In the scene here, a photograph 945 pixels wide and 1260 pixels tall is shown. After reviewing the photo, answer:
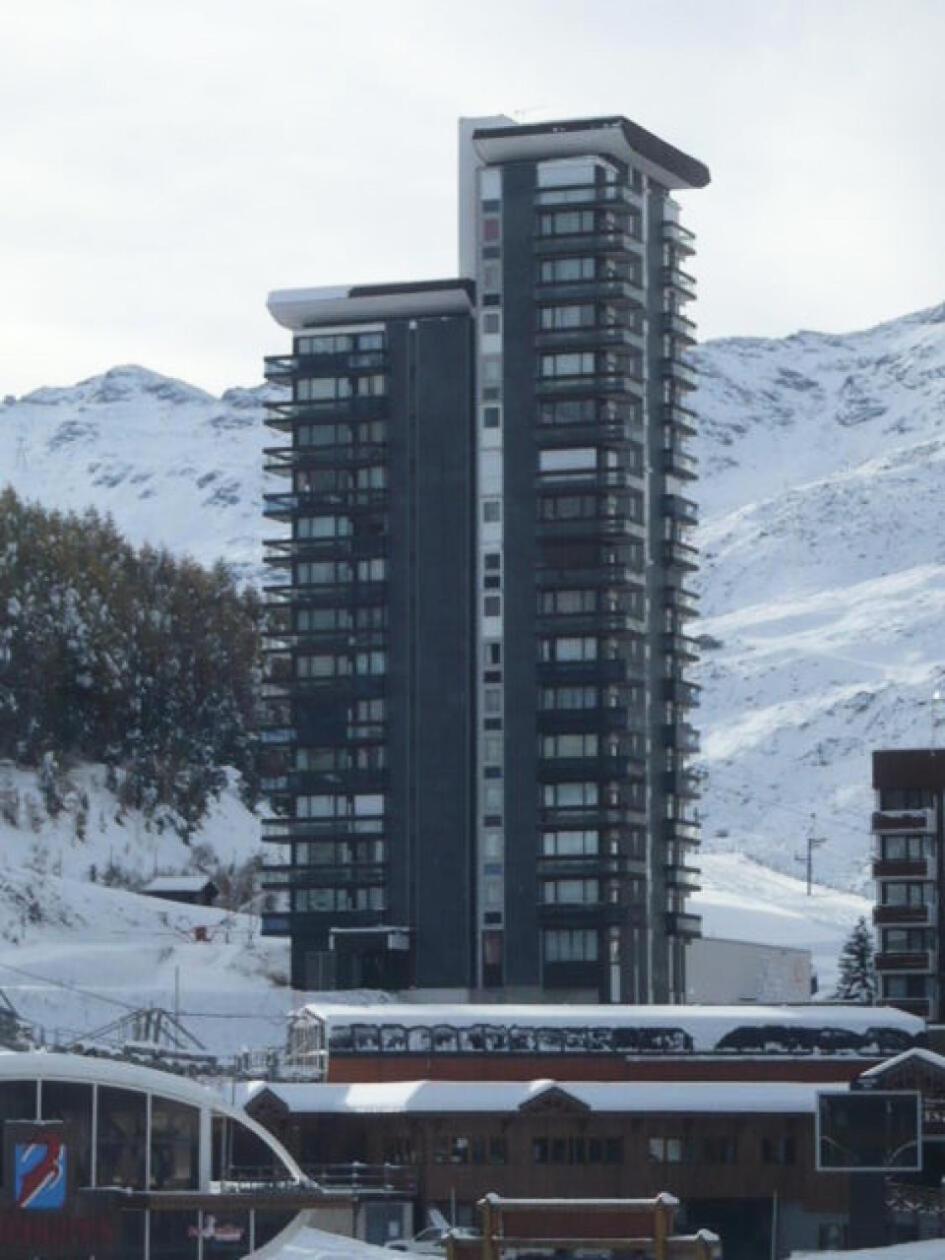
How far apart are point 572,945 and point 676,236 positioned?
33.5 meters

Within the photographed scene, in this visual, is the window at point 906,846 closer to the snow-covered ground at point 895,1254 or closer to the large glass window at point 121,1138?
the snow-covered ground at point 895,1254

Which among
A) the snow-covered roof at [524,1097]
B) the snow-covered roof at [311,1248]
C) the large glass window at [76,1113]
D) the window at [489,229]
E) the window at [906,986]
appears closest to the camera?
the large glass window at [76,1113]

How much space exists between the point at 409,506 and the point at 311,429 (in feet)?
19.2

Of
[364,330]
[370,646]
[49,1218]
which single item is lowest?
[49,1218]

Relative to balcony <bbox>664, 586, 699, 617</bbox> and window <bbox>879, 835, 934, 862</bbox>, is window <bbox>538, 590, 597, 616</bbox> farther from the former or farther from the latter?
window <bbox>879, 835, 934, 862</bbox>

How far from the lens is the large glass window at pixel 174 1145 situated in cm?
7925

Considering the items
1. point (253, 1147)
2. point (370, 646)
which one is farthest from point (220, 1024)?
point (253, 1147)

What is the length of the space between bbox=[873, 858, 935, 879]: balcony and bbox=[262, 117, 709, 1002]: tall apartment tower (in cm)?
1108

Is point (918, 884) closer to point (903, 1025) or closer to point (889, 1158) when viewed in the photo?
point (903, 1025)

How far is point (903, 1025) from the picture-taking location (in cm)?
14288

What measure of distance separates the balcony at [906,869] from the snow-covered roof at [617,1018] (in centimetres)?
1990

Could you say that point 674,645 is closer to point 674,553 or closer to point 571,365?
point 674,553

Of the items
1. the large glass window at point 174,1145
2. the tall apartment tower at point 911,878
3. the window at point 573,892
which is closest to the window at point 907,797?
the tall apartment tower at point 911,878

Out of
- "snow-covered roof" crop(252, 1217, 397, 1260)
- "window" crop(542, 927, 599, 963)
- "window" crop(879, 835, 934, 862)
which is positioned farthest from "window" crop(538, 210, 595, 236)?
"snow-covered roof" crop(252, 1217, 397, 1260)
